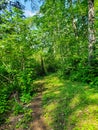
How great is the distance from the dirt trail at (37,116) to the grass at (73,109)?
6.7 inches

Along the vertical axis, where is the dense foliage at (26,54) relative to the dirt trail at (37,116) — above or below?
above

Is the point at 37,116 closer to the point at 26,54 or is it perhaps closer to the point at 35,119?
the point at 35,119

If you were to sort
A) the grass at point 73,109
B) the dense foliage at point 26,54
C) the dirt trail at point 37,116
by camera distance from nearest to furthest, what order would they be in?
the grass at point 73,109, the dirt trail at point 37,116, the dense foliage at point 26,54

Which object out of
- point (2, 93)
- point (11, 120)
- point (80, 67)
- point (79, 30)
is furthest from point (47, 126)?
point (79, 30)

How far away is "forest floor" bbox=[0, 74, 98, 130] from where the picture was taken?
18.8 feet

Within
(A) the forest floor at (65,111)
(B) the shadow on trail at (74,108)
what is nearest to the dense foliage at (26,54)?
(A) the forest floor at (65,111)

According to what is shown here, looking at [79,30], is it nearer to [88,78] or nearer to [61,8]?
[61,8]

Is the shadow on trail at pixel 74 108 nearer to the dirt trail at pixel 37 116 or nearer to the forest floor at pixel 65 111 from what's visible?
the forest floor at pixel 65 111

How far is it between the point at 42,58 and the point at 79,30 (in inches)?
165

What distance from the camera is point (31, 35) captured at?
36.6 feet

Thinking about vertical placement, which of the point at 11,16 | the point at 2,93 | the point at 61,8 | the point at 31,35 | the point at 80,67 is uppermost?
the point at 61,8

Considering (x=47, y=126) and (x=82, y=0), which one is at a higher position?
(x=82, y=0)

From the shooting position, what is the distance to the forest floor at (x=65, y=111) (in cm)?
573

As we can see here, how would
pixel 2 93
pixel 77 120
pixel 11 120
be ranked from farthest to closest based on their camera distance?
pixel 2 93, pixel 11 120, pixel 77 120
